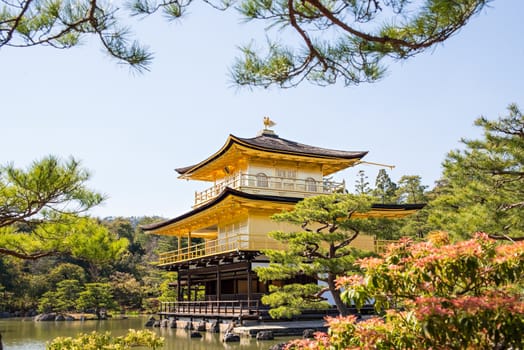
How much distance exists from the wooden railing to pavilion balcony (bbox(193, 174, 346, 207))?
4017 mm

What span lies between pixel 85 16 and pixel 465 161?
920cm

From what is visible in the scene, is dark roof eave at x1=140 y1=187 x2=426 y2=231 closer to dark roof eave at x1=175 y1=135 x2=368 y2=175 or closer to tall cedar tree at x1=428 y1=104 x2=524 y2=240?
dark roof eave at x1=175 y1=135 x2=368 y2=175

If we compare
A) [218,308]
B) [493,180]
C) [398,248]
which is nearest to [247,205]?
[218,308]

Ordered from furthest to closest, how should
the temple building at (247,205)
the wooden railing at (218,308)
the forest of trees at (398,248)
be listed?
1. the temple building at (247,205)
2. the wooden railing at (218,308)
3. the forest of trees at (398,248)

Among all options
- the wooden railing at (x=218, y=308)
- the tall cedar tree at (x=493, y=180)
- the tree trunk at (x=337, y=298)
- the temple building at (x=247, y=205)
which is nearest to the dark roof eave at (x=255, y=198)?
the temple building at (x=247, y=205)

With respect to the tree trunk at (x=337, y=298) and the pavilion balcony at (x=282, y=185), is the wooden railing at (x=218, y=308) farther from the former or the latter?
the pavilion balcony at (x=282, y=185)

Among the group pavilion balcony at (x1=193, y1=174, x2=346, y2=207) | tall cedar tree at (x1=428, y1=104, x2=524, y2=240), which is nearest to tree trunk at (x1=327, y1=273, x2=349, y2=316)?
tall cedar tree at (x1=428, y1=104, x2=524, y2=240)

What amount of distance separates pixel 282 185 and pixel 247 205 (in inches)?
88.7

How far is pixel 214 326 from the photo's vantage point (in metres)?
17.3

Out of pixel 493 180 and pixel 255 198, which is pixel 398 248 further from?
pixel 255 198

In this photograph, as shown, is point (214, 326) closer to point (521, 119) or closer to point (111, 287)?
point (521, 119)

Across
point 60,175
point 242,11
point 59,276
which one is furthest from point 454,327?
point 59,276

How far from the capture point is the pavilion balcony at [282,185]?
19.2 metres

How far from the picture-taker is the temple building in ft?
57.1
